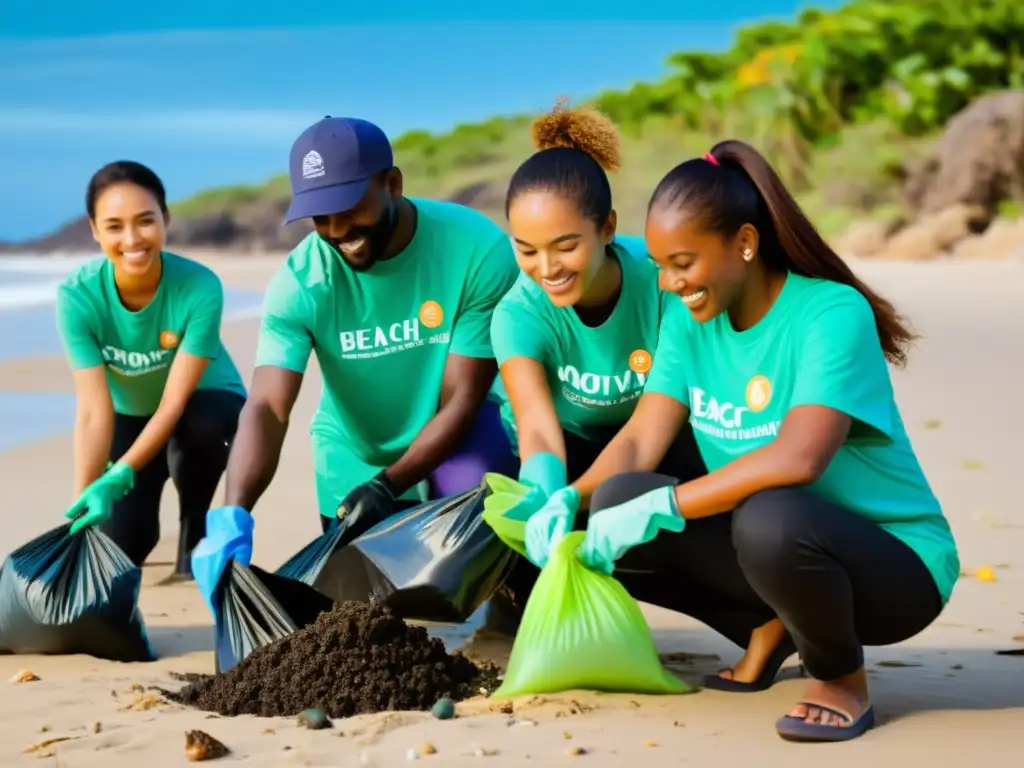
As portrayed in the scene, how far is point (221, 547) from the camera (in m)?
3.48

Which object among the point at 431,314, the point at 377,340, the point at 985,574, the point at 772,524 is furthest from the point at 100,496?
the point at 985,574

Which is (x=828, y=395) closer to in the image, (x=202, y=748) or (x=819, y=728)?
Answer: (x=819, y=728)

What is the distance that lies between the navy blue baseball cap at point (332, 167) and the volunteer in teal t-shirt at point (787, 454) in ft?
2.91

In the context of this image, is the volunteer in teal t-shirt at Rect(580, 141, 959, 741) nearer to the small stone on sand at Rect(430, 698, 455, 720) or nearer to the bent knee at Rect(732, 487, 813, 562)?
the bent knee at Rect(732, 487, 813, 562)

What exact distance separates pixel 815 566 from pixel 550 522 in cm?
63

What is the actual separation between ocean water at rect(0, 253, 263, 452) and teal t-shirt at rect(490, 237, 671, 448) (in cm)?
459

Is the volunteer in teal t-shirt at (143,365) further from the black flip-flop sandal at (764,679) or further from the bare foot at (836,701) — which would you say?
the bare foot at (836,701)

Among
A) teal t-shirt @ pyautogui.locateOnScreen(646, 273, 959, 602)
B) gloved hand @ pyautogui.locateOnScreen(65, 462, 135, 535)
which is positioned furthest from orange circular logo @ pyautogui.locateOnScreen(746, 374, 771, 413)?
gloved hand @ pyautogui.locateOnScreen(65, 462, 135, 535)

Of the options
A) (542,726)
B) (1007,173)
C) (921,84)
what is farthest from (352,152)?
(921,84)

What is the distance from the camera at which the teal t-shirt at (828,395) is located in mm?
2920

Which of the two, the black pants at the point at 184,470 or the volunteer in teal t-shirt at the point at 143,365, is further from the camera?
the black pants at the point at 184,470

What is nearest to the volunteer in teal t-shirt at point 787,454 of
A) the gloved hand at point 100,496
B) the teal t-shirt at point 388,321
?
the teal t-shirt at point 388,321

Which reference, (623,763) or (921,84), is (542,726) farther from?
Result: (921,84)

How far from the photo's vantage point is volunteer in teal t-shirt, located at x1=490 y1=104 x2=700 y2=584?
335 cm
